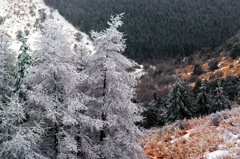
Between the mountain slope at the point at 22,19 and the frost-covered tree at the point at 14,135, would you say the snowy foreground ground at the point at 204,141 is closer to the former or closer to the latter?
the frost-covered tree at the point at 14,135

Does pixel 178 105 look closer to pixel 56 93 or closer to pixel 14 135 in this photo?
pixel 56 93

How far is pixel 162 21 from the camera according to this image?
456 ft

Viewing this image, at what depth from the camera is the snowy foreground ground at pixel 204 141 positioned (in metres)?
6.06

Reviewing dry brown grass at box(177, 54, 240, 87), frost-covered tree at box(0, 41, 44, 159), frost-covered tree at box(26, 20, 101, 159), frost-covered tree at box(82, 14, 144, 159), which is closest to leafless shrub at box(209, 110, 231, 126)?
Result: frost-covered tree at box(82, 14, 144, 159)

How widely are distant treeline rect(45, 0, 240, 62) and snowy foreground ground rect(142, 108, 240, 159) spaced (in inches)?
3862

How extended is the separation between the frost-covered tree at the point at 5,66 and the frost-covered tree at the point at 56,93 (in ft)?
7.51

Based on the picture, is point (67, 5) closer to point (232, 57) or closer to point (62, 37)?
point (232, 57)

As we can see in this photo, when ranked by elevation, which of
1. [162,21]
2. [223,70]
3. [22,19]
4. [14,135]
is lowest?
[14,135]

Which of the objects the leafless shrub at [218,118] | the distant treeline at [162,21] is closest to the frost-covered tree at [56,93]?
the leafless shrub at [218,118]

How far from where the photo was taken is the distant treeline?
11350 centimetres

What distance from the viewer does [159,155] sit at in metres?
9.03

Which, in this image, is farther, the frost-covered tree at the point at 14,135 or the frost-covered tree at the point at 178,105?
the frost-covered tree at the point at 178,105

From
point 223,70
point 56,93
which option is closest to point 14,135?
point 56,93

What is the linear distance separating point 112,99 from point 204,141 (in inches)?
173
